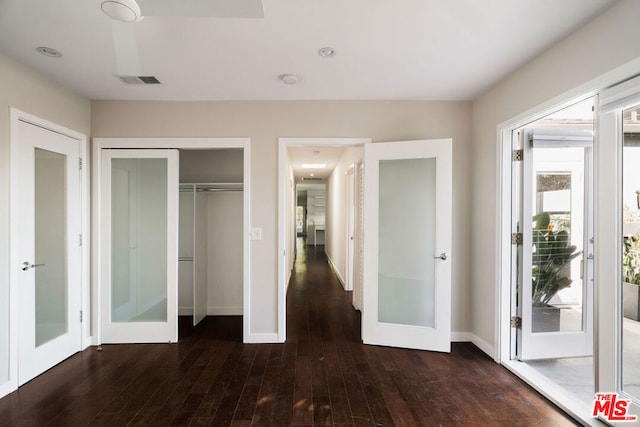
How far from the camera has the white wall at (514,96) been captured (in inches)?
70.5

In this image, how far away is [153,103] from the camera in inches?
130

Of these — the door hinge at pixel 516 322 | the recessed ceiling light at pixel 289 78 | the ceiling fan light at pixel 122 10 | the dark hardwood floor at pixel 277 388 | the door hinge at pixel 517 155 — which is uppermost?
the recessed ceiling light at pixel 289 78

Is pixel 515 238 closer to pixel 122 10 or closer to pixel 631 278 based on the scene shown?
pixel 631 278

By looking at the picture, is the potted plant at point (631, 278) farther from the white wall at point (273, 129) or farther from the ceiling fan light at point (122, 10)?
the ceiling fan light at point (122, 10)

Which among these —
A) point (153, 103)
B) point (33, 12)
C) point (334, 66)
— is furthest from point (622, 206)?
point (153, 103)

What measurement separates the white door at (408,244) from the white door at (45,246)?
292cm

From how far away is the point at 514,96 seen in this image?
2.69 m

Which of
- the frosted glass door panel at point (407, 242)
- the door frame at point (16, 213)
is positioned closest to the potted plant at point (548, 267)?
the frosted glass door panel at point (407, 242)

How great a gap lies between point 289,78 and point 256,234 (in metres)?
1.58

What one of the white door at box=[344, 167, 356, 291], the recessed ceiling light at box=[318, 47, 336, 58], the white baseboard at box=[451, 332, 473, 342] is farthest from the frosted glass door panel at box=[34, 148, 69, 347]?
the white baseboard at box=[451, 332, 473, 342]

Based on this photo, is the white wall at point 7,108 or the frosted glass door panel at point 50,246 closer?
the white wall at point 7,108

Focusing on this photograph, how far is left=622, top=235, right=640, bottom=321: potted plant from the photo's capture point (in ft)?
6.08

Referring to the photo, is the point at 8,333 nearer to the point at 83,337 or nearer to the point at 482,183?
the point at 83,337

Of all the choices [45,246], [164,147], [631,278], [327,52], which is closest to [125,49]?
[164,147]
